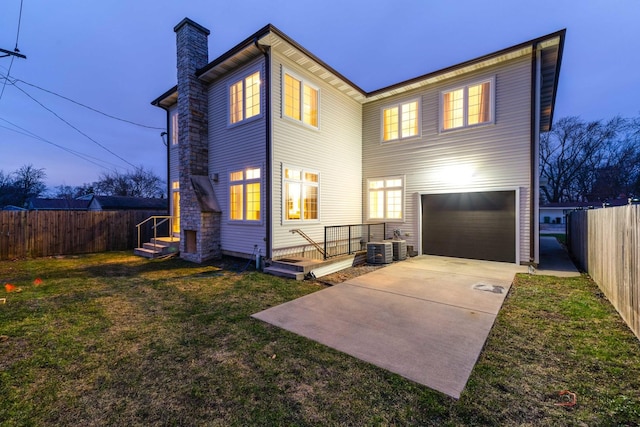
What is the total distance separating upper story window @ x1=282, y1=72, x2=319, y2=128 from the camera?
25.7 ft

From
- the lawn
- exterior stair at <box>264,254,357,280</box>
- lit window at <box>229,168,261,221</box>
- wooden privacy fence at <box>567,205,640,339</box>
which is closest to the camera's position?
the lawn

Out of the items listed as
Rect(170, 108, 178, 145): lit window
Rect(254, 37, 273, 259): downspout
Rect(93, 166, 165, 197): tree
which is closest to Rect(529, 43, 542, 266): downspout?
Rect(254, 37, 273, 259): downspout

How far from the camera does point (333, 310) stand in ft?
14.0

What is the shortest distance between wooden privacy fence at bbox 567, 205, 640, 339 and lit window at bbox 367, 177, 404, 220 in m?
5.10

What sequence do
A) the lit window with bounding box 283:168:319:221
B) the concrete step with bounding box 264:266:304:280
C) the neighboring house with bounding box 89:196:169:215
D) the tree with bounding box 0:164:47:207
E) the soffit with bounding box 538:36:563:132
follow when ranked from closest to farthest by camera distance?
the concrete step with bounding box 264:266:304:280, the soffit with bounding box 538:36:563:132, the lit window with bounding box 283:168:319:221, the neighboring house with bounding box 89:196:169:215, the tree with bounding box 0:164:47:207

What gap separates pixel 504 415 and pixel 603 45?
4689 inches

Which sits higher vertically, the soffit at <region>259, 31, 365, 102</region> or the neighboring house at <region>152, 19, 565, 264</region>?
the soffit at <region>259, 31, 365, 102</region>

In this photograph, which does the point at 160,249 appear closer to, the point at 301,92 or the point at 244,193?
the point at 244,193

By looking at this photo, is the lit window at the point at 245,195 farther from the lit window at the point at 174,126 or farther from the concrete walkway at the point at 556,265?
the concrete walkway at the point at 556,265

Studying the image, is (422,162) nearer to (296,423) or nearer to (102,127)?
(296,423)

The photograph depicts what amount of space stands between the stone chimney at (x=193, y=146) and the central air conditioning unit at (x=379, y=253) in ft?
16.7

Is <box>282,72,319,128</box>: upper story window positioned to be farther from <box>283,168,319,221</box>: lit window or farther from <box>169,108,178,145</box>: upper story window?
<box>169,108,178,145</box>: upper story window

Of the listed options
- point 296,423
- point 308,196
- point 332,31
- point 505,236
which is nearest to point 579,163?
point 505,236

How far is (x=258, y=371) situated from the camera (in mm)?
2605
